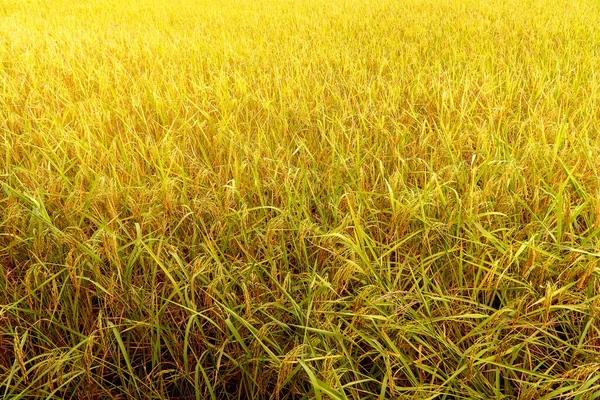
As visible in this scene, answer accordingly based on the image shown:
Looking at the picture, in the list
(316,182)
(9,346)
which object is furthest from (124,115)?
(9,346)

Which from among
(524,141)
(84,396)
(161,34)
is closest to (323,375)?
(84,396)

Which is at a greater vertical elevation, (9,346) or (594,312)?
(594,312)

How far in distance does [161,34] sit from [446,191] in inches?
119

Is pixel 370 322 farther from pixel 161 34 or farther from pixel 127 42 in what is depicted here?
pixel 161 34

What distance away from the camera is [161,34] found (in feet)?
A: 11.6

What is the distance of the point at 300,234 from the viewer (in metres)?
0.92

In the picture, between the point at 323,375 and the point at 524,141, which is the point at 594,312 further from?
the point at 524,141

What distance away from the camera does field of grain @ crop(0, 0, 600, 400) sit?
29.4 inches

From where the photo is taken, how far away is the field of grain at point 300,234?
0.75 metres

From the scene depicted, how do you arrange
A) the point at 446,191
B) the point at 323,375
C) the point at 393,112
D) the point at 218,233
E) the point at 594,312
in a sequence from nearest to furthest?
the point at 323,375
the point at 594,312
the point at 218,233
the point at 446,191
the point at 393,112

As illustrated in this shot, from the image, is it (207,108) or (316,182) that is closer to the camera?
(316,182)

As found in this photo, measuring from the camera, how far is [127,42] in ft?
10.1

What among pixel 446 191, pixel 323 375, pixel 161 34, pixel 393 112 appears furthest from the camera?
pixel 161 34

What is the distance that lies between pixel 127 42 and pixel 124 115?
5.15 feet
